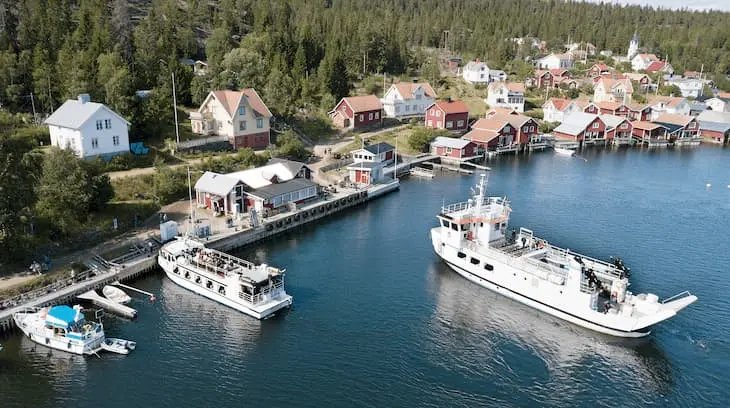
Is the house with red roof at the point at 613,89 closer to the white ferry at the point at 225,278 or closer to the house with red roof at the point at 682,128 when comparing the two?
the house with red roof at the point at 682,128

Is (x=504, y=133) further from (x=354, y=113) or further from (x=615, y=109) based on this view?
(x=615, y=109)

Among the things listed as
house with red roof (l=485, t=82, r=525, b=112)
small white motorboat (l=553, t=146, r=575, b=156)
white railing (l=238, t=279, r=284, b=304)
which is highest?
house with red roof (l=485, t=82, r=525, b=112)

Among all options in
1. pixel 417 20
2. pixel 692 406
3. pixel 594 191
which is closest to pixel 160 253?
pixel 692 406

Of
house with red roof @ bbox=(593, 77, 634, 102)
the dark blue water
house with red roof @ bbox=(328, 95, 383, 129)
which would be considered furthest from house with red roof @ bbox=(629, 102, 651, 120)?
the dark blue water

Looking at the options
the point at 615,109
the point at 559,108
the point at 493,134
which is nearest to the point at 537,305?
the point at 493,134

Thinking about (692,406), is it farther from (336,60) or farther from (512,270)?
(336,60)

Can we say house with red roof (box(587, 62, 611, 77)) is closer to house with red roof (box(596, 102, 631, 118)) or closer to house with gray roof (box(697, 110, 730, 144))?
house with red roof (box(596, 102, 631, 118))
